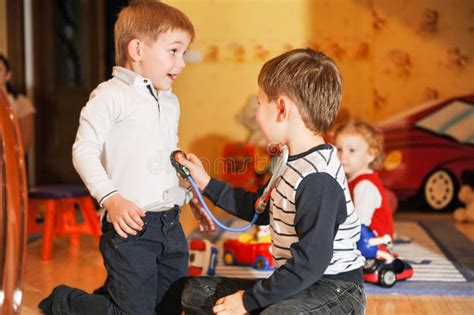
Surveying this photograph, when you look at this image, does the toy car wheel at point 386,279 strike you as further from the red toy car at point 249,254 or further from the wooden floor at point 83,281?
the red toy car at point 249,254

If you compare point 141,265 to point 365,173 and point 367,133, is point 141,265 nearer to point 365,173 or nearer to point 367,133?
point 365,173

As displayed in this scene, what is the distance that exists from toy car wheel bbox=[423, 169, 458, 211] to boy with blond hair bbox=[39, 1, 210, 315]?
2020 mm

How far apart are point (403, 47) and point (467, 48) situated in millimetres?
302

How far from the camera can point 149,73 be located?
143 cm

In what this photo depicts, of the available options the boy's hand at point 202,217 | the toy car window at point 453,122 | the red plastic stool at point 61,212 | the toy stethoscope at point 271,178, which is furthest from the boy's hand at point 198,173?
the toy car window at point 453,122

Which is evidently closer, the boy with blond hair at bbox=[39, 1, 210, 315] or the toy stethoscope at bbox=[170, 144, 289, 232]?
the toy stethoscope at bbox=[170, 144, 289, 232]

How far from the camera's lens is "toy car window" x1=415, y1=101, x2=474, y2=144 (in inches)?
125

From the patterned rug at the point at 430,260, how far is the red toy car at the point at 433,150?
0.29m

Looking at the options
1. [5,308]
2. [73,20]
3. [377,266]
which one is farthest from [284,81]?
[73,20]

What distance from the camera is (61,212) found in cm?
240

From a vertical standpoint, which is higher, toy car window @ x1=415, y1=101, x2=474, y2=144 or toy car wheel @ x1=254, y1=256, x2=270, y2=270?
toy car window @ x1=415, y1=101, x2=474, y2=144

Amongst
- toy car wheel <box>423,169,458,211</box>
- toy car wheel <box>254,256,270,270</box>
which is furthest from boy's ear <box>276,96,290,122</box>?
toy car wheel <box>423,169,458,211</box>

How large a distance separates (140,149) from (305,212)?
0.45 m

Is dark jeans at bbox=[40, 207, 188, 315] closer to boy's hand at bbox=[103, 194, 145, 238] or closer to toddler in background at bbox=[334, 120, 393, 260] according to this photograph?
boy's hand at bbox=[103, 194, 145, 238]
